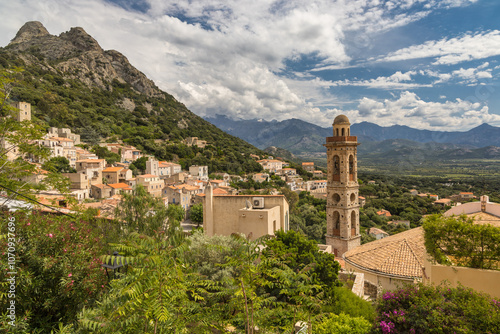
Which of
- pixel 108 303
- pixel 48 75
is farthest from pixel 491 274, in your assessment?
pixel 48 75

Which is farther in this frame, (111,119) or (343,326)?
(111,119)

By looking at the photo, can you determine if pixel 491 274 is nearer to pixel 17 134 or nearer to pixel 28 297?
pixel 28 297

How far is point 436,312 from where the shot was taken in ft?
15.4

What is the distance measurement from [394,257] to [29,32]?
167114mm

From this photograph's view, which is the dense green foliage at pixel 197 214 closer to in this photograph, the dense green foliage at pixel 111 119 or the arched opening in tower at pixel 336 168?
the arched opening in tower at pixel 336 168

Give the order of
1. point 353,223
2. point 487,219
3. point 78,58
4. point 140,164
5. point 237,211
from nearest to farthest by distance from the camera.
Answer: point 487,219, point 237,211, point 353,223, point 140,164, point 78,58

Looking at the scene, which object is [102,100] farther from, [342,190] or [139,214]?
[342,190]

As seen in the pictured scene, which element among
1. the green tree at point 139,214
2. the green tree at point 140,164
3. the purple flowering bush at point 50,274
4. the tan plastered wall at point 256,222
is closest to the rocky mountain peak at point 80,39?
the green tree at point 140,164

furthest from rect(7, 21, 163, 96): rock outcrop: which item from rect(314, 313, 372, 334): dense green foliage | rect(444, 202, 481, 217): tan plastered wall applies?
rect(444, 202, 481, 217): tan plastered wall

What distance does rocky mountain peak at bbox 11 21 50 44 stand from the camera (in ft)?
390

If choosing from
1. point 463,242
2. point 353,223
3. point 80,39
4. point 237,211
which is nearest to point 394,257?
point 463,242

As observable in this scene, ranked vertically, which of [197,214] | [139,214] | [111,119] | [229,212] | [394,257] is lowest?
[197,214]

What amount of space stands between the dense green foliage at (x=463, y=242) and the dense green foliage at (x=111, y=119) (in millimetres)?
65010

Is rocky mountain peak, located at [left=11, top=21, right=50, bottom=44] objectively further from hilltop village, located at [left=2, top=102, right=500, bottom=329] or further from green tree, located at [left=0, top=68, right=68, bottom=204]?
green tree, located at [left=0, top=68, right=68, bottom=204]
